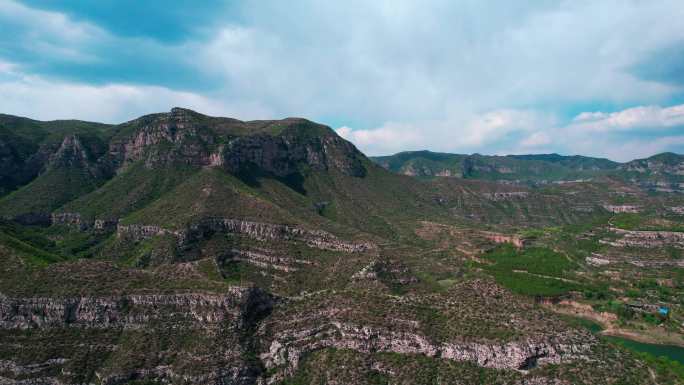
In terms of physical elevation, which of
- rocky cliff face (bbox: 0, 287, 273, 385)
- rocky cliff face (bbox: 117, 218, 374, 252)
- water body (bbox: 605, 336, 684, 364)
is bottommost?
water body (bbox: 605, 336, 684, 364)

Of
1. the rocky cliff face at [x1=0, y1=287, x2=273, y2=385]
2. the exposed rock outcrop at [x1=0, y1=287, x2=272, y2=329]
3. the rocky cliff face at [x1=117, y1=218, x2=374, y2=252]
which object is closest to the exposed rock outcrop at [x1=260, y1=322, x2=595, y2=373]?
the rocky cliff face at [x1=0, y1=287, x2=273, y2=385]

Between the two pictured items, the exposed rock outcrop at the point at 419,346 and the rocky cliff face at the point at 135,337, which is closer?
the exposed rock outcrop at the point at 419,346

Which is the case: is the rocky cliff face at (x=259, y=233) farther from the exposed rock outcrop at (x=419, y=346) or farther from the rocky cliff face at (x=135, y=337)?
the exposed rock outcrop at (x=419, y=346)

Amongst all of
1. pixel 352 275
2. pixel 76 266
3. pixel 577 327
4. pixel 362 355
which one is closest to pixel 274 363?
pixel 362 355

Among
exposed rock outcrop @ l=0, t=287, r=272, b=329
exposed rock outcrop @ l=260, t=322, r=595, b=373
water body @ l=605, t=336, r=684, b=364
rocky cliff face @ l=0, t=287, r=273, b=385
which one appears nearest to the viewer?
exposed rock outcrop @ l=260, t=322, r=595, b=373

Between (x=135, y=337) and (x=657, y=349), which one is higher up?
(x=135, y=337)

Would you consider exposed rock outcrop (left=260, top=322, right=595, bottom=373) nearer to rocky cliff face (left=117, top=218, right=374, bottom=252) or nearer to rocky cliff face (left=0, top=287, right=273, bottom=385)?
rocky cliff face (left=0, top=287, right=273, bottom=385)

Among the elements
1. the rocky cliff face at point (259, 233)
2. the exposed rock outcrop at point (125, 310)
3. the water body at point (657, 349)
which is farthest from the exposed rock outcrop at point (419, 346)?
the water body at point (657, 349)

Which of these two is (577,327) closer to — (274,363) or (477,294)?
(477,294)

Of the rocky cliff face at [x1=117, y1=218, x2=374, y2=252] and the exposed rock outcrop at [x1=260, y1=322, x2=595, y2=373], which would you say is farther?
the rocky cliff face at [x1=117, y1=218, x2=374, y2=252]

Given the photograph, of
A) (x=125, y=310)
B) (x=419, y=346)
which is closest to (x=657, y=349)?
A: (x=419, y=346)

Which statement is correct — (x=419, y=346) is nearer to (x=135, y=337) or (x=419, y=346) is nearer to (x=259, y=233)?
(x=135, y=337)

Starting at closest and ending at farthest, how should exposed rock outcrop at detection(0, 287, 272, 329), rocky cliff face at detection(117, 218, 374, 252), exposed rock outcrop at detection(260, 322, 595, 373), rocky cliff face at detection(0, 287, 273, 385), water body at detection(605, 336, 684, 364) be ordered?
exposed rock outcrop at detection(260, 322, 595, 373) → rocky cliff face at detection(0, 287, 273, 385) → exposed rock outcrop at detection(0, 287, 272, 329) → water body at detection(605, 336, 684, 364) → rocky cliff face at detection(117, 218, 374, 252)
